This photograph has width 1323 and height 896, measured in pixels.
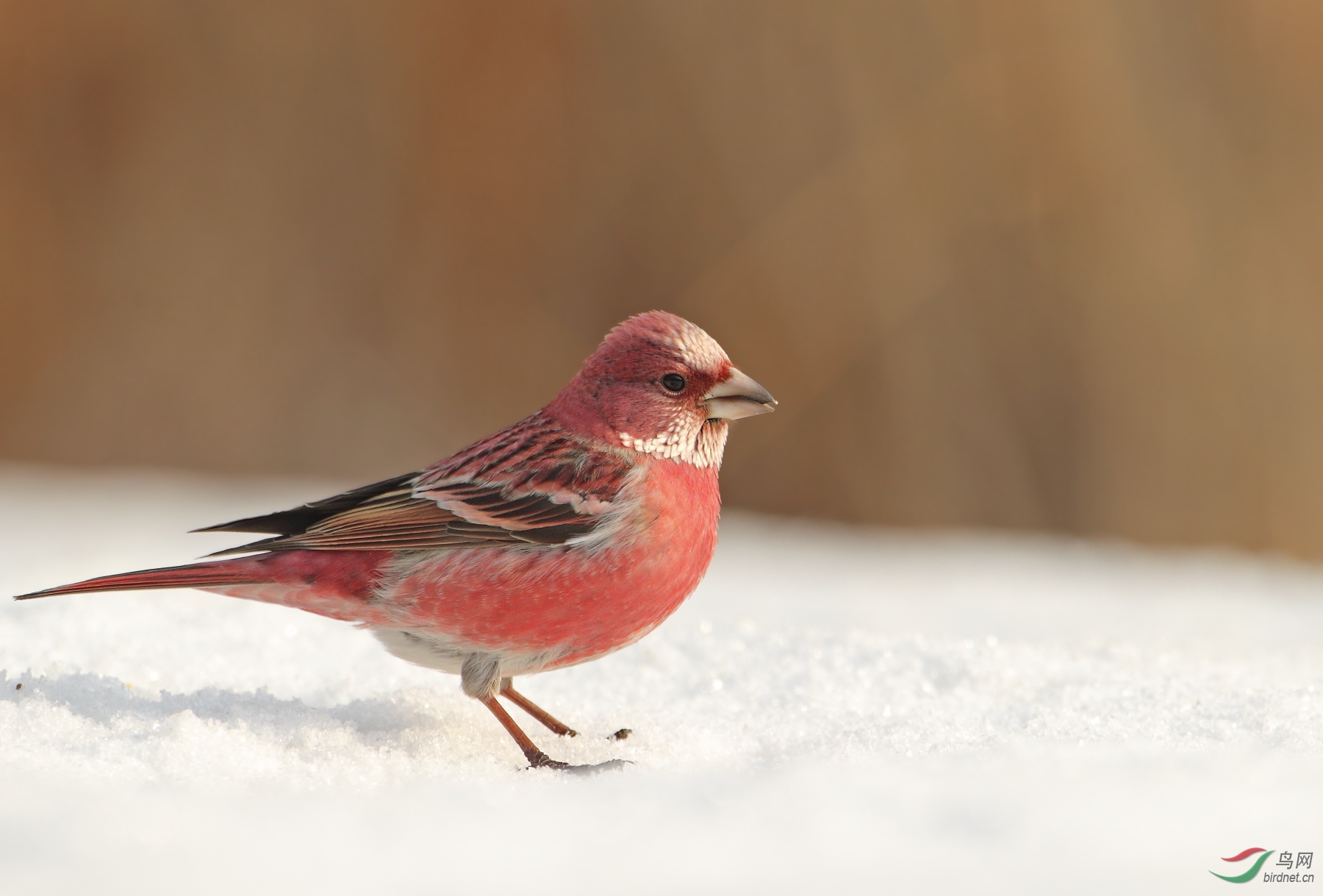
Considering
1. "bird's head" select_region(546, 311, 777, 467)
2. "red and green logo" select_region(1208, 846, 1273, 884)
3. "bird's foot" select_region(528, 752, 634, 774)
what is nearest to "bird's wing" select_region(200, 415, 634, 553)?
"bird's head" select_region(546, 311, 777, 467)

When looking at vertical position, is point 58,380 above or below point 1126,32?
below

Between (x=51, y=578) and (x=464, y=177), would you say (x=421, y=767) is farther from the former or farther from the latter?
(x=464, y=177)

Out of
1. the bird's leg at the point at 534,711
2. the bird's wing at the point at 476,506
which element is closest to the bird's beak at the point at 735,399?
the bird's wing at the point at 476,506

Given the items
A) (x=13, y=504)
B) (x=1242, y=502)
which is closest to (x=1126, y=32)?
(x=1242, y=502)

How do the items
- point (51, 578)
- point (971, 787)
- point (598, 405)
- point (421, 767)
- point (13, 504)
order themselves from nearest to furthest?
point (971, 787), point (421, 767), point (598, 405), point (51, 578), point (13, 504)

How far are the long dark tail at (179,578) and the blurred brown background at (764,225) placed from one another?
4.59 metres

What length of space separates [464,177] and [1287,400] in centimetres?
535

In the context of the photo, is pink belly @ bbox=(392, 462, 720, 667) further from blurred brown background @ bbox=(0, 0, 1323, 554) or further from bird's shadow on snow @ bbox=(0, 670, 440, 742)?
blurred brown background @ bbox=(0, 0, 1323, 554)

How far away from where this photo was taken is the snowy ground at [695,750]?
198 cm

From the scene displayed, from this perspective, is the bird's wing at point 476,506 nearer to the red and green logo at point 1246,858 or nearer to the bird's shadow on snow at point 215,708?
the bird's shadow on snow at point 215,708

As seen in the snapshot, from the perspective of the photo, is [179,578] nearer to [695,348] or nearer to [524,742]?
[524,742]

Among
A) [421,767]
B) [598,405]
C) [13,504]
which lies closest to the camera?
[421,767]

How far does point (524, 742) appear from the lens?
3.07 m

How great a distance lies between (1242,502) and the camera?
759 centimetres
